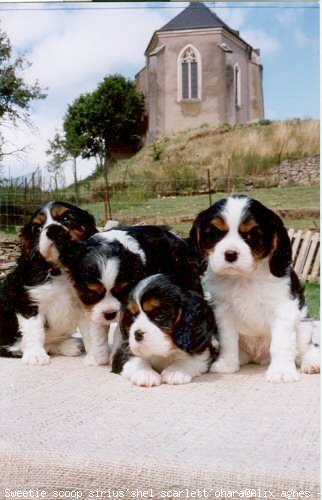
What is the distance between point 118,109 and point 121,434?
1622mm

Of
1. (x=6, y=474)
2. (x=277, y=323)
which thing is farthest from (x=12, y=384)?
(x=277, y=323)

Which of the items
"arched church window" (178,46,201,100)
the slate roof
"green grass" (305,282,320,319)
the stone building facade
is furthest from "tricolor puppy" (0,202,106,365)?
"green grass" (305,282,320,319)

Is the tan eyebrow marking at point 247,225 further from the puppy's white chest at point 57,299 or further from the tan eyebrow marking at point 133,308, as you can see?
the puppy's white chest at point 57,299

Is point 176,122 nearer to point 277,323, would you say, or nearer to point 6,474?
point 277,323

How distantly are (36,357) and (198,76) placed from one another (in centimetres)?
164

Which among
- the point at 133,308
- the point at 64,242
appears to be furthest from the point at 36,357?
the point at 133,308

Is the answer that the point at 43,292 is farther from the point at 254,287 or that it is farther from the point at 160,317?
the point at 254,287

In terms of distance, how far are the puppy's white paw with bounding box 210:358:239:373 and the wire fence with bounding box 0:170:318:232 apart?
68cm

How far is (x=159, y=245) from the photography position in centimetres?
291

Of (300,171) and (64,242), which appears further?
(300,171)

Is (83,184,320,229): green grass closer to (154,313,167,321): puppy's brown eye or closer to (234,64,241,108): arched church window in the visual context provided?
(234,64,241,108): arched church window

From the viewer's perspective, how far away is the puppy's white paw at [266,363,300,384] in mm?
2564

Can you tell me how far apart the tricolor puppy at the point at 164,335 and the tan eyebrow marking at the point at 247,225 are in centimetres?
34

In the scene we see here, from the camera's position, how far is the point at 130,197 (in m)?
3.50
